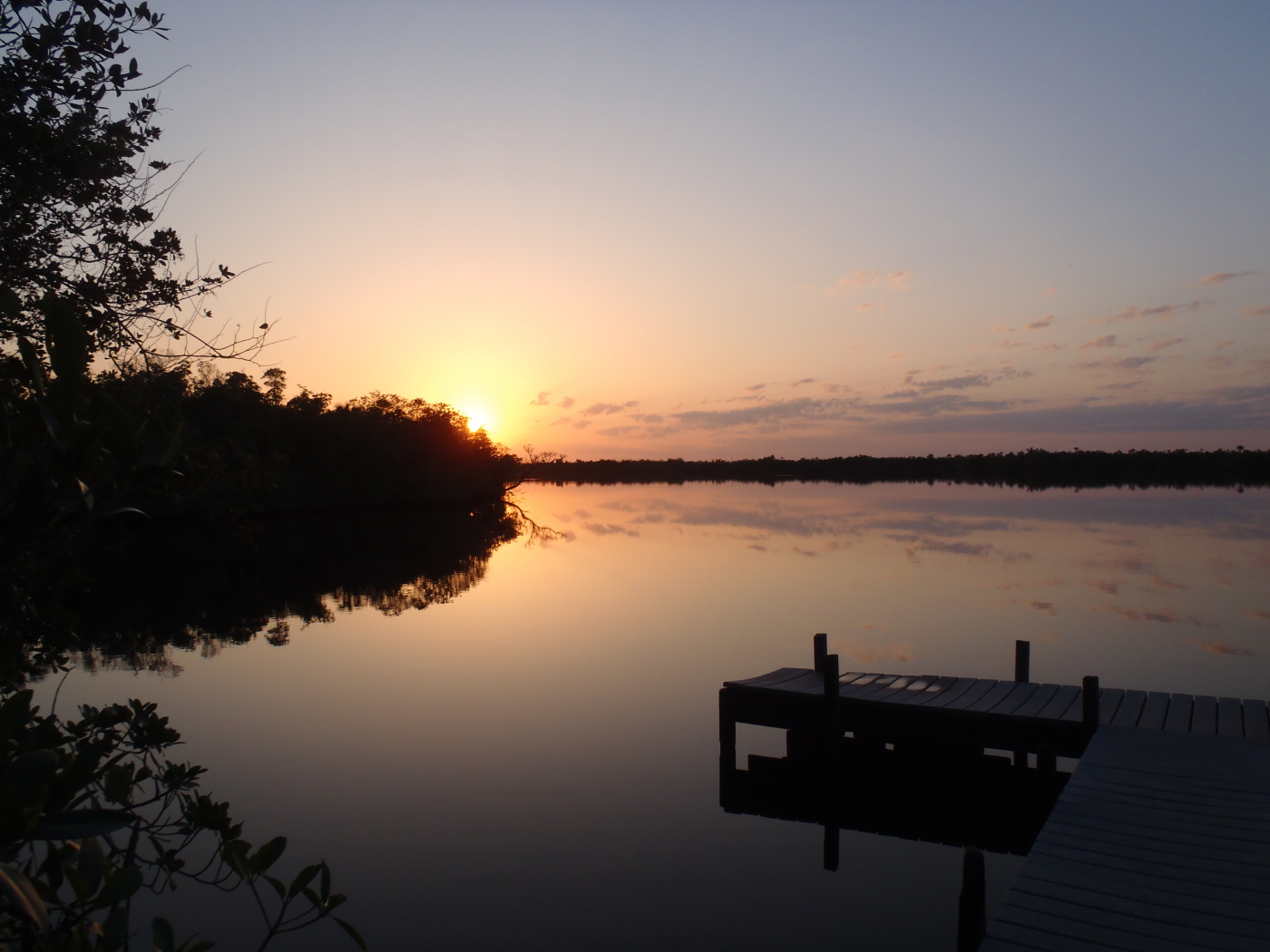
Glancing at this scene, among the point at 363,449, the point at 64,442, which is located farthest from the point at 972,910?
the point at 363,449

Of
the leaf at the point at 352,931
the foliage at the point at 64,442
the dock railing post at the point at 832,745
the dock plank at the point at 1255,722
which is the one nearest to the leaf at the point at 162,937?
the leaf at the point at 352,931

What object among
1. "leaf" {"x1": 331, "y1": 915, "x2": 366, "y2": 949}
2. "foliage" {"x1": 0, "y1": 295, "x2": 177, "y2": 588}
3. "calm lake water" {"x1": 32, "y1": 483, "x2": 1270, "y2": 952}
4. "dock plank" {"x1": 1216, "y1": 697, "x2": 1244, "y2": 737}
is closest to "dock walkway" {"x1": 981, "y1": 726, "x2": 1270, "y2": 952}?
"dock plank" {"x1": 1216, "y1": 697, "x2": 1244, "y2": 737}

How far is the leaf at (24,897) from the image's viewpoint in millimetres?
1504

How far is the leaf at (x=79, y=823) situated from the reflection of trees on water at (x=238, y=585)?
4.24 meters

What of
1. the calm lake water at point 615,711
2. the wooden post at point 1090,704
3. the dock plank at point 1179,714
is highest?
the wooden post at point 1090,704

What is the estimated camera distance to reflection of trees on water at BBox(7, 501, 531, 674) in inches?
677

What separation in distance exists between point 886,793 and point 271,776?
7.69 metres

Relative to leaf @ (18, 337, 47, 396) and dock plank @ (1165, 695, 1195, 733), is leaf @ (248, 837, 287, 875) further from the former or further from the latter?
dock plank @ (1165, 695, 1195, 733)

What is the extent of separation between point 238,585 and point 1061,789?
86.5 feet

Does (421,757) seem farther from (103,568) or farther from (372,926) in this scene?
(103,568)

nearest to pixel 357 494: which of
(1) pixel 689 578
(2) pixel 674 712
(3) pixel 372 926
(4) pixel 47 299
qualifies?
(1) pixel 689 578

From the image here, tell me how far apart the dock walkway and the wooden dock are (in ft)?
0.04

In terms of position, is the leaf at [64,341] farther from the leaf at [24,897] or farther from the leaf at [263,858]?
the leaf at [263,858]

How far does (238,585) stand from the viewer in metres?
28.9
